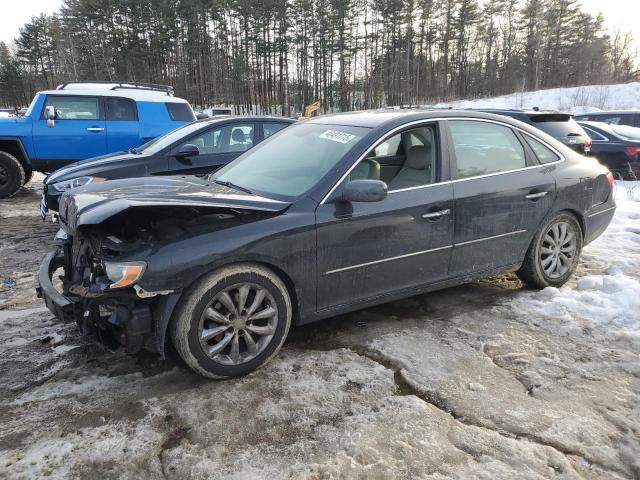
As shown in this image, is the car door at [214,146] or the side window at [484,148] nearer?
the side window at [484,148]

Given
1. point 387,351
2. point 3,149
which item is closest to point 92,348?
point 387,351

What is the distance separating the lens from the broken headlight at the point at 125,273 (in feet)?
8.64

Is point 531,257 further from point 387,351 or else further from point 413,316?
point 387,351

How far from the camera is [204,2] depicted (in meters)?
45.4

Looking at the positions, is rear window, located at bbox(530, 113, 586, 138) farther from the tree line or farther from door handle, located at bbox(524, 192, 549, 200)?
the tree line

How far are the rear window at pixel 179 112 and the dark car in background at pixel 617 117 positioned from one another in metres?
9.99

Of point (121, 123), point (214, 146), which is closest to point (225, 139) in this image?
point (214, 146)

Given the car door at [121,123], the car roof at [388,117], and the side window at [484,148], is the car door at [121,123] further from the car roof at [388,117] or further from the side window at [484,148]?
the side window at [484,148]

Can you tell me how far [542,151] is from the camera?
435 cm

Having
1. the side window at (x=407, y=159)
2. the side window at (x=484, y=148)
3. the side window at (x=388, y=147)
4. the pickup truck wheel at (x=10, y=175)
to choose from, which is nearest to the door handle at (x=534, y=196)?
the side window at (x=484, y=148)

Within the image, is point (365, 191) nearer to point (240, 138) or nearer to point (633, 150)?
point (240, 138)

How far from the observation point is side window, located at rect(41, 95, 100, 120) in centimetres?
934

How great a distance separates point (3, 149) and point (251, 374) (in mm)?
8925

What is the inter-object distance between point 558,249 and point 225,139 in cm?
478
